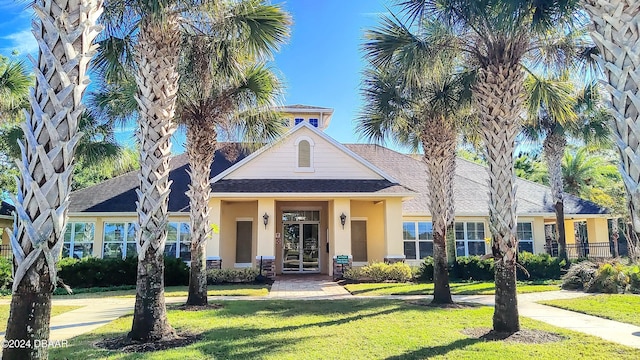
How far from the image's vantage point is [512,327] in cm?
754

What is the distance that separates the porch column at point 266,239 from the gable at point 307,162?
1.67 metres

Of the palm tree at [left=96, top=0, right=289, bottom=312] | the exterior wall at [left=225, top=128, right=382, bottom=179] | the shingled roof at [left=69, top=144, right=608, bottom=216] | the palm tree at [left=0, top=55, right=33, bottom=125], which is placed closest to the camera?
the palm tree at [left=96, top=0, right=289, bottom=312]

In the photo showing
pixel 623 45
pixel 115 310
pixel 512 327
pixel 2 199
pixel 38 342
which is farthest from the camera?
pixel 2 199

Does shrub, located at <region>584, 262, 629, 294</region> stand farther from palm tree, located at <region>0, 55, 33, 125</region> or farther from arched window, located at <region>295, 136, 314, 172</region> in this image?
palm tree, located at <region>0, 55, 33, 125</region>

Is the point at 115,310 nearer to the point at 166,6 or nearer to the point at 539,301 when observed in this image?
the point at 166,6

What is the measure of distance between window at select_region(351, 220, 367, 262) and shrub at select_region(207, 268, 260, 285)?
224 inches

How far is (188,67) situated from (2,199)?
70.0ft

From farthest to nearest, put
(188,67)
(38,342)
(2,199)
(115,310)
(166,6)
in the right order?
(2,199) → (115,310) → (188,67) → (166,6) → (38,342)

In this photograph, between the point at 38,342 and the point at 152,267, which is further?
the point at 152,267

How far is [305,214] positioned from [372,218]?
3.61 metres

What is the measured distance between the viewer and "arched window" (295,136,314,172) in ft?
63.9

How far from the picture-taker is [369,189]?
59.8 feet

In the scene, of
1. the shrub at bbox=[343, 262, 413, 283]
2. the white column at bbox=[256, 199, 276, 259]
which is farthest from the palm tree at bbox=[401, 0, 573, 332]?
the white column at bbox=[256, 199, 276, 259]

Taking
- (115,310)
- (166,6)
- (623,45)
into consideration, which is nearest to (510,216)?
(623,45)
